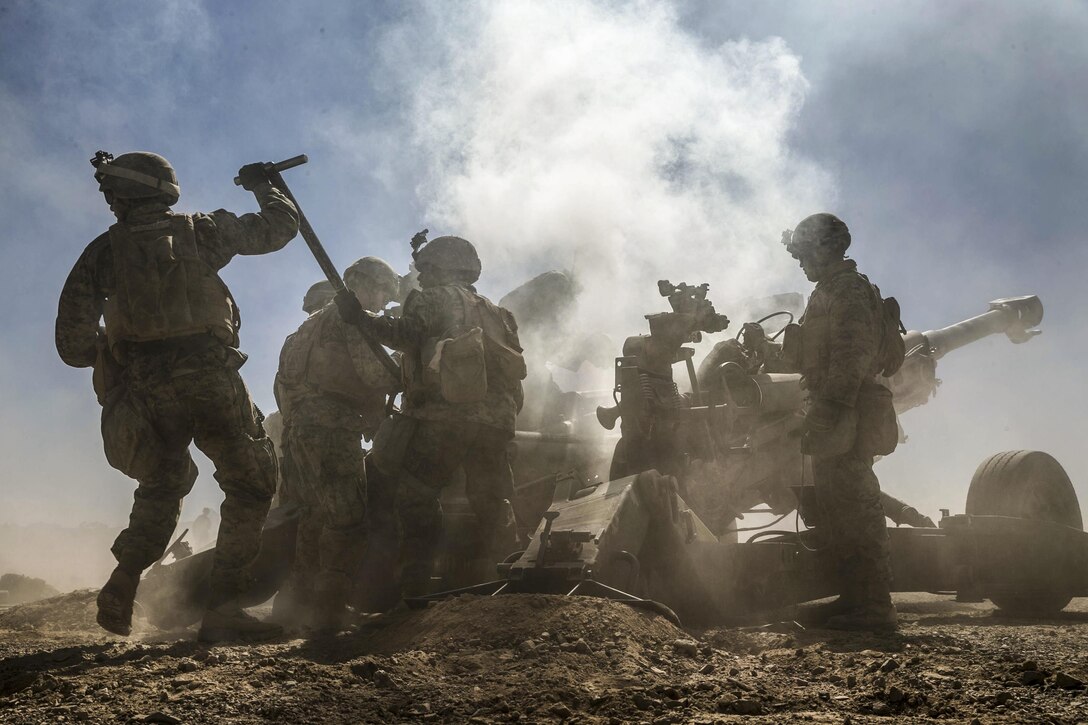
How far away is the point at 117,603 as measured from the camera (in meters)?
4.29

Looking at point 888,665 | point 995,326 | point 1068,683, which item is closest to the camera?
point 1068,683

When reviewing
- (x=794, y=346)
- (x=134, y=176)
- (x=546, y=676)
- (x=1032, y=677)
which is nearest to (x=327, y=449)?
(x=134, y=176)

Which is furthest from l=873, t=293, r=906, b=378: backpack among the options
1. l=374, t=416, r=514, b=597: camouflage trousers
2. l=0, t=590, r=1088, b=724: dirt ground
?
l=374, t=416, r=514, b=597: camouflage trousers

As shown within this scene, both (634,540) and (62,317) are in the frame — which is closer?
(62,317)

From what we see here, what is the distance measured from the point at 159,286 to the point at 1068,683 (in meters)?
3.97

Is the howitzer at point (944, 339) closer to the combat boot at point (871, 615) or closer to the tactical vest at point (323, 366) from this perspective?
the combat boot at point (871, 615)

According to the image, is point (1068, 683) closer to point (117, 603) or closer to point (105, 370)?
point (117, 603)

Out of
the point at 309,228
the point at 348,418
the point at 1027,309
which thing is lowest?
the point at 348,418

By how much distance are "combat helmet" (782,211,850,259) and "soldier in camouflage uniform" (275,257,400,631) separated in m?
2.81

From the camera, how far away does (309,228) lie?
19.4 feet

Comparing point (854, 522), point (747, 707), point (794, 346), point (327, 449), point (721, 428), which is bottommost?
point (747, 707)

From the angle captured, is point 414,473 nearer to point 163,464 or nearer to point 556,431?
point 163,464

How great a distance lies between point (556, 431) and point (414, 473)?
3.12m

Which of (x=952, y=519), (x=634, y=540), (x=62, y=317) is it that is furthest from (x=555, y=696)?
(x=952, y=519)
